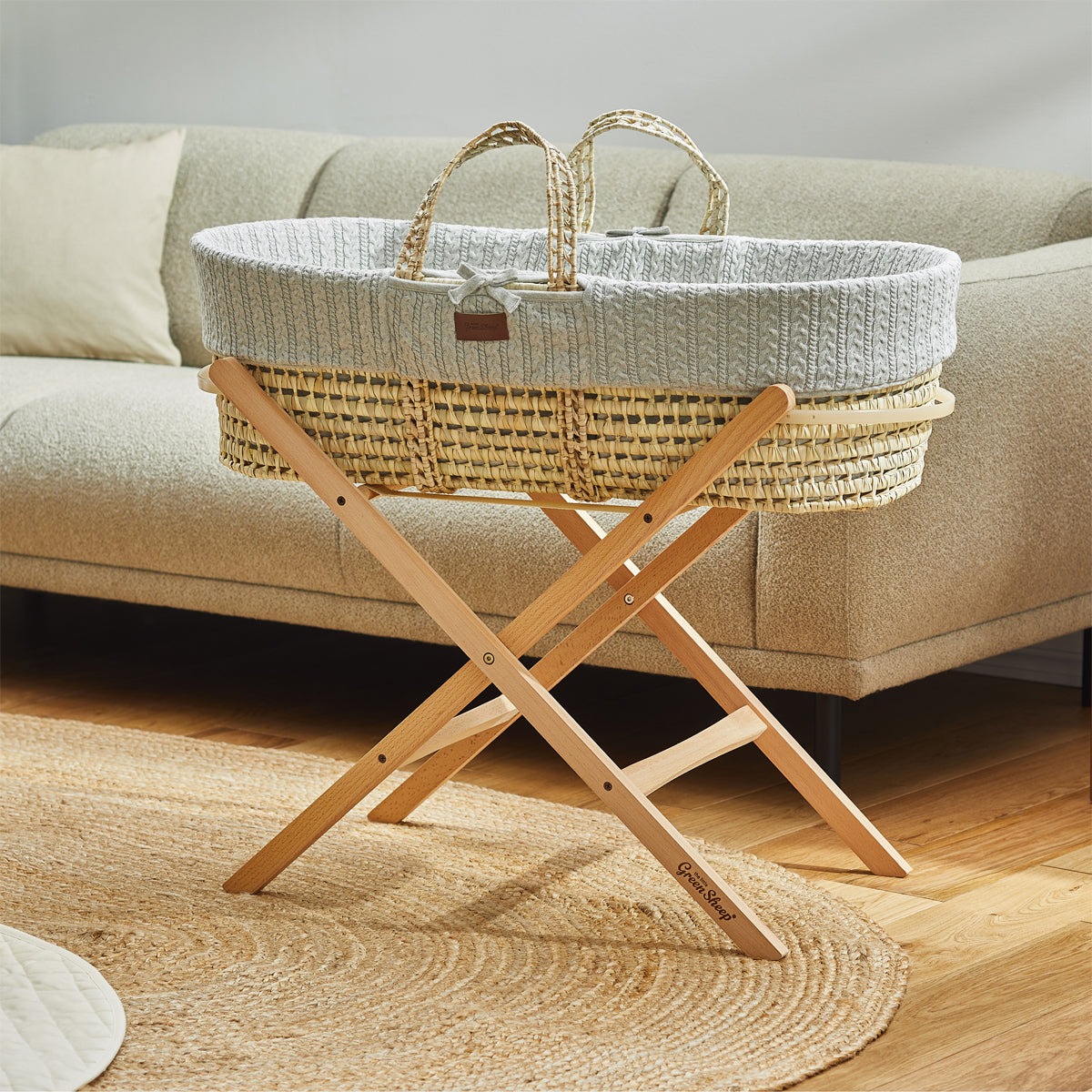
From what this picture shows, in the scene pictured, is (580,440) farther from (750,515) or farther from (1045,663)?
(1045,663)

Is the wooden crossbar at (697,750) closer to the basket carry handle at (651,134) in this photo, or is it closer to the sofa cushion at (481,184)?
the basket carry handle at (651,134)

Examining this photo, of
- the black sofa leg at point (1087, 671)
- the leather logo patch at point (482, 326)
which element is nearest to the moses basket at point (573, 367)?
the leather logo patch at point (482, 326)

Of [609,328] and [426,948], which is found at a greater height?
[609,328]

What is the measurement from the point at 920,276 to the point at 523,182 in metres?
1.25

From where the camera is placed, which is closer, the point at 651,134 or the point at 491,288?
the point at 491,288

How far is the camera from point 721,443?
1332 mm

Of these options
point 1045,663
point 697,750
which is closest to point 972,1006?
point 697,750

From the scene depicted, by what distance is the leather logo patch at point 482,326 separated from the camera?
135cm

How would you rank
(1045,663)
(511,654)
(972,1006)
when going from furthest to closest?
(1045,663), (511,654), (972,1006)

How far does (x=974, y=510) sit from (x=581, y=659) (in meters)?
0.56

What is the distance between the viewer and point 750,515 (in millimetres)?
1825

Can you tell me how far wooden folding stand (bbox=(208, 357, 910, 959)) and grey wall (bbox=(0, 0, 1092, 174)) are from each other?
117 cm

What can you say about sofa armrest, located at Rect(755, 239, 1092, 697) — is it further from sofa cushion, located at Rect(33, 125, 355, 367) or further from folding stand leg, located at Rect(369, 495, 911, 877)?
sofa cushion, located at Rect(33, 125, 355, 367)

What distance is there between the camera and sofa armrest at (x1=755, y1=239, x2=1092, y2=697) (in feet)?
5.80
